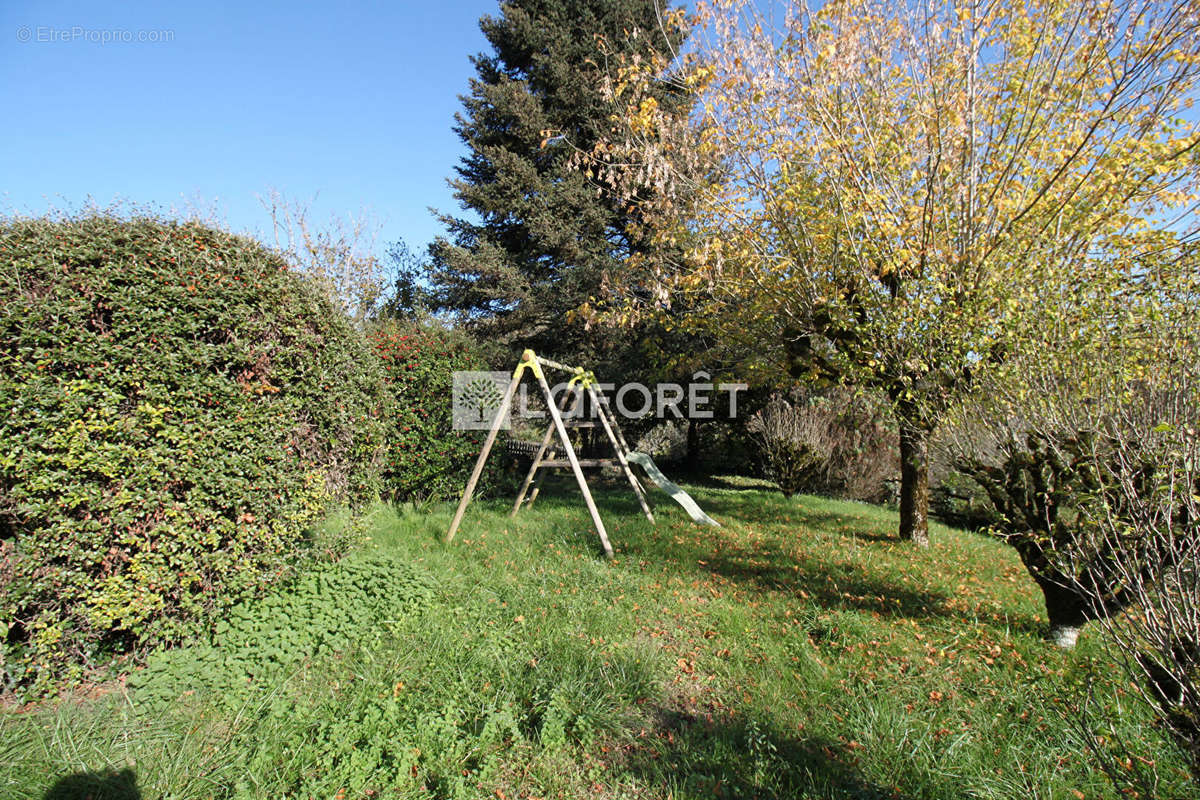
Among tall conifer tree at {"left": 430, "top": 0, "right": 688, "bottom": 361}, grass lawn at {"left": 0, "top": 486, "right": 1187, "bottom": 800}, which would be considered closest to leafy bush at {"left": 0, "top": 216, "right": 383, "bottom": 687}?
grass lawn at {"left": 0, "top": 486, "right": 1187, "bottom": 800}

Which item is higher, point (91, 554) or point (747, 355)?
point (747, 355)

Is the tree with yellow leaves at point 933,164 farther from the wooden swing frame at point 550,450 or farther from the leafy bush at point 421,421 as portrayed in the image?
the leafy bush at point 421,421

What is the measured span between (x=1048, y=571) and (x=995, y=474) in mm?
703

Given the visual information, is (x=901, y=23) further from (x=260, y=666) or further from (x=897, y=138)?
(x=260, y=666)

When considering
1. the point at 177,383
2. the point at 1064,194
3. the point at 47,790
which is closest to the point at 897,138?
Result: the point at 1064,194

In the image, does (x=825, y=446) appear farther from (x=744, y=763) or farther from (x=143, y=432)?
(x=143, y=432)

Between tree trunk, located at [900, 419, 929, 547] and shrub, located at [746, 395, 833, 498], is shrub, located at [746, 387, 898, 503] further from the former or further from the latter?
tree trunk, located at [900, 419, 929, 547]

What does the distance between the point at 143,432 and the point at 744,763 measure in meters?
3.69

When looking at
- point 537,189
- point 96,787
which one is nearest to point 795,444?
point 537,189

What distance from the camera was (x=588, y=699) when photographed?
9.41 ft

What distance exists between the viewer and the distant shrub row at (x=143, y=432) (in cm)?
267

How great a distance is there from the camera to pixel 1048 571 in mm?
3527

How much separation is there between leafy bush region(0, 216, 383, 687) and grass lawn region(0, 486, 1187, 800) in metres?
0.40

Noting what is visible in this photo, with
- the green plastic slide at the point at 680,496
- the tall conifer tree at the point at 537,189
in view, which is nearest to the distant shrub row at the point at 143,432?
the green plastic slide at the point at 680,496
